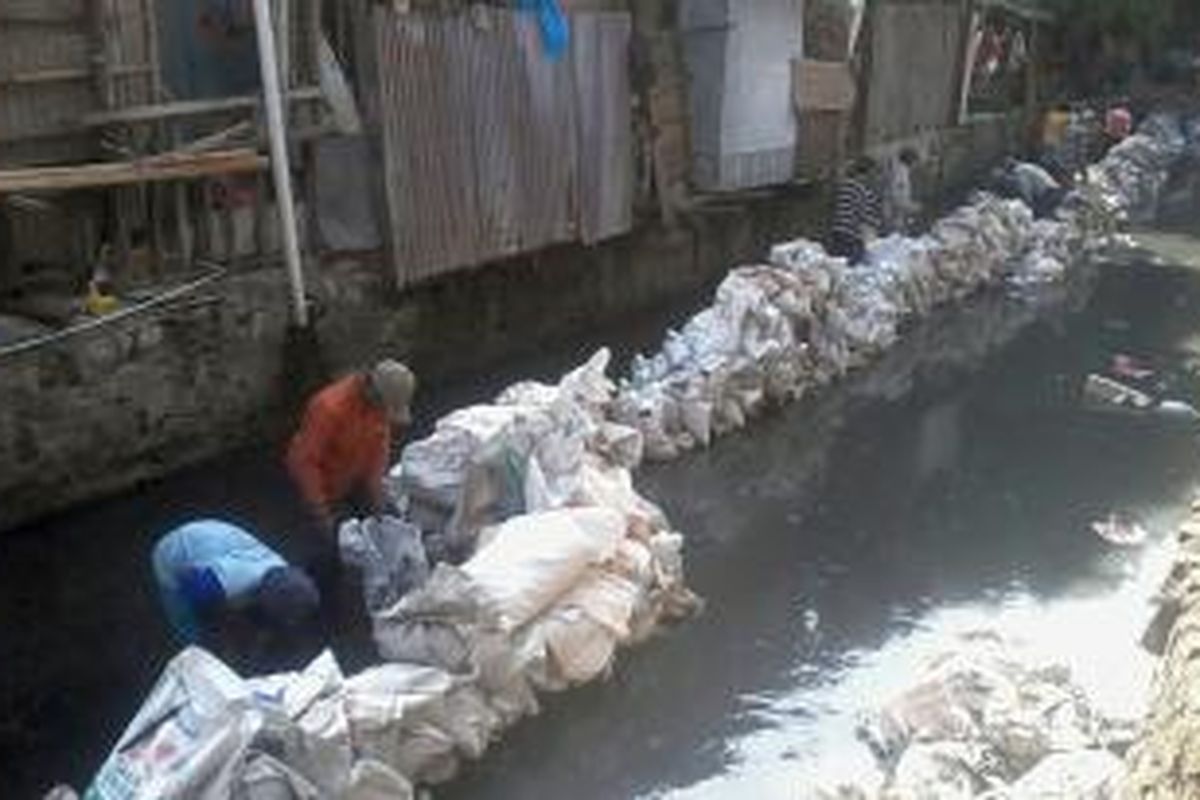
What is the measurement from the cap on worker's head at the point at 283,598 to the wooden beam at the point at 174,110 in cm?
480

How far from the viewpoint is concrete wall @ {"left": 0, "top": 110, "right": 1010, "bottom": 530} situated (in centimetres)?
1045

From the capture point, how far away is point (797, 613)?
401 inches

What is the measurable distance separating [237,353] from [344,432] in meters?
3.59

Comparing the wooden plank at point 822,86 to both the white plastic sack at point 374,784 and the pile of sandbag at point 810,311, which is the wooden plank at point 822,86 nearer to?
the pile of sandbag at point 810,311

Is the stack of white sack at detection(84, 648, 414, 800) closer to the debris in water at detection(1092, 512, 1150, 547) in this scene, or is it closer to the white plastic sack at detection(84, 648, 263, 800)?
the white plastic sack at detection(84, 648, 263, 800)

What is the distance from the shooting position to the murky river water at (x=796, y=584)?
8320 mm

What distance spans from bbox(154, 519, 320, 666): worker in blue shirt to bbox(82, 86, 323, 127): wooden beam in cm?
432

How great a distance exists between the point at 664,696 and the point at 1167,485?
225 inches

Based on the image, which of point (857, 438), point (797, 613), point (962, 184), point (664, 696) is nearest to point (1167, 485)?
point (857, 438)

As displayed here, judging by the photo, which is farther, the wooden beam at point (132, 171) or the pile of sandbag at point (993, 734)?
the wooden beam at point (132, 171)

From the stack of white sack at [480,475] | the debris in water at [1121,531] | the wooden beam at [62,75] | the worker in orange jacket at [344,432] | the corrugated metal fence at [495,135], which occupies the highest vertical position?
the wooden beam at [62,75]

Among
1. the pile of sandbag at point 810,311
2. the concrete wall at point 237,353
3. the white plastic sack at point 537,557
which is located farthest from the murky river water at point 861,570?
the concrete wall at point 237,353

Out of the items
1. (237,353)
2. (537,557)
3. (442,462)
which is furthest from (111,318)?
(537,557)

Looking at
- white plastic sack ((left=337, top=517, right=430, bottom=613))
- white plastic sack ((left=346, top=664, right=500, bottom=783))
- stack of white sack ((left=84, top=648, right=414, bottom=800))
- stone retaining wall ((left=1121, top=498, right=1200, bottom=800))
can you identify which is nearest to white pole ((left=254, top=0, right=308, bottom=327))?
white plastic sack ((left=337, top=517, right=430, bottom=613))
